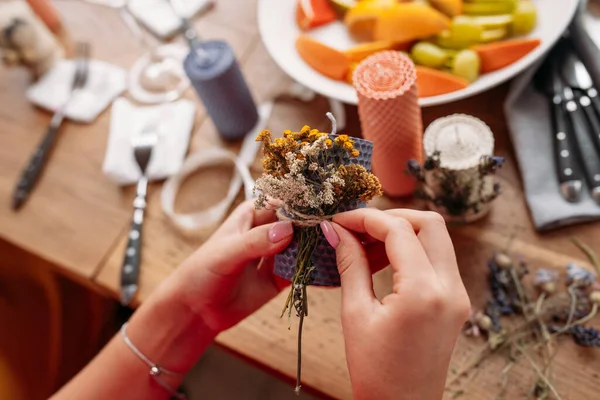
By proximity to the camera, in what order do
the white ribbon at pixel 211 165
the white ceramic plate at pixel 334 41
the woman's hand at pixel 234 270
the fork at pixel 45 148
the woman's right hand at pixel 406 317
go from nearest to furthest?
the woman's right hand at pixel 406 317 → the woman's hand at pixel 234 270 → the white ceramic plate at pixel 334 41 → the white ribbon at pixel 211 165 → the fork at pixel 45 148

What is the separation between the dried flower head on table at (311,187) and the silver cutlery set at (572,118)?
0.40 meters

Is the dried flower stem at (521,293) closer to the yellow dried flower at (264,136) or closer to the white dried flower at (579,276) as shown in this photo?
the white dried flower at (579,276)

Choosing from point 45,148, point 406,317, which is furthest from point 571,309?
point 45,148

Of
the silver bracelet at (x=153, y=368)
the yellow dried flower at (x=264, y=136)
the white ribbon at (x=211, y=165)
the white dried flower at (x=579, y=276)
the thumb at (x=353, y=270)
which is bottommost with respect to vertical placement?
the white dried flower at (x=579, y=276)

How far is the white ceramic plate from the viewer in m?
0.83

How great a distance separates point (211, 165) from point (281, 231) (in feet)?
1.55

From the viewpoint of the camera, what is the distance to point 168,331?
2.50 feet

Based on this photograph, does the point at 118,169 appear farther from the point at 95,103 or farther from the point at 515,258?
the point at 515,258

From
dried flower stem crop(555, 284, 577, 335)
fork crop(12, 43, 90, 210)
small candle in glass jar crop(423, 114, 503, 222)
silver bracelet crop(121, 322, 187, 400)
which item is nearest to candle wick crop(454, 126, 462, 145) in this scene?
small candle in glass jar crop(423, 114, 503, 222)

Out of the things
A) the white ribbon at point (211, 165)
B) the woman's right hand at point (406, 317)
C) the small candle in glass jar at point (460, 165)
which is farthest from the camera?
the white ribbon at point (211, 165)

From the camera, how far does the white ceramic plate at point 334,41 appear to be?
32.9 inches

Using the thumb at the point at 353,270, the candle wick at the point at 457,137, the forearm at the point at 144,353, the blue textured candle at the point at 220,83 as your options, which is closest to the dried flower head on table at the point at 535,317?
the candle wick at the point at 457,137

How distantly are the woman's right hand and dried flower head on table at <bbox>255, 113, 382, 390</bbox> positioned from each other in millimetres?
46

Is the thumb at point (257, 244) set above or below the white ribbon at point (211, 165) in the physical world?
above
